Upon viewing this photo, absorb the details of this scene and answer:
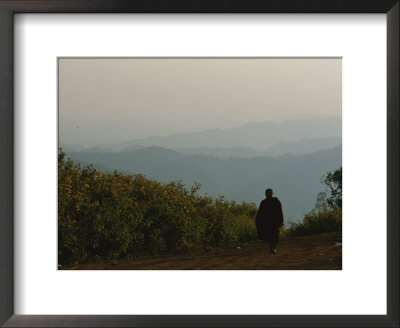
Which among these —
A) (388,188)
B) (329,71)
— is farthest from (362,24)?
(388,188)

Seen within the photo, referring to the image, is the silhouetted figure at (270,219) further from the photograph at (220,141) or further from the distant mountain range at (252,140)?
the distant mountain range at (252,140)

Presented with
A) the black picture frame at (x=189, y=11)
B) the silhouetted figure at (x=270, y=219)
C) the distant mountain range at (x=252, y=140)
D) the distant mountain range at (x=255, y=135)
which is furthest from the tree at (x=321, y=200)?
the black picture frame at (x=189, y=11)

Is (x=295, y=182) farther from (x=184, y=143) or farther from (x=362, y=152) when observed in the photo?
(x=184, y=143)

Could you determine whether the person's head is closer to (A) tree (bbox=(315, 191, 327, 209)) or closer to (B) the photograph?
(B) the photograph

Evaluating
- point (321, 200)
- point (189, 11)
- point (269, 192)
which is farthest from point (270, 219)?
point (189, 11)

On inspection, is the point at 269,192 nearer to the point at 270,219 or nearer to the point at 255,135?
the point at 270,219

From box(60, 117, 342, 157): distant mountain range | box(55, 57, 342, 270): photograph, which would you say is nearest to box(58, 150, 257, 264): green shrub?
box(55, 57, 342, 270): photograph
